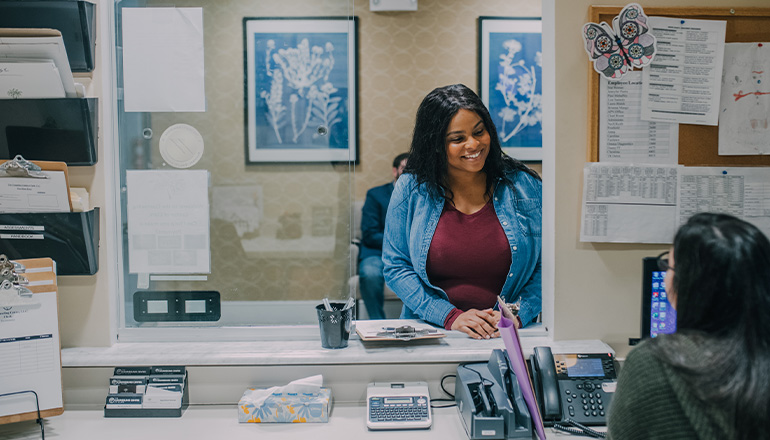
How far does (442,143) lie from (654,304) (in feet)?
2.93

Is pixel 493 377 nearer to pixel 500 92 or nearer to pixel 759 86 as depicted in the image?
pixel 759 86

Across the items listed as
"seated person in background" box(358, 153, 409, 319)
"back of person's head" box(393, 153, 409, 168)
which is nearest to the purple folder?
"seated person in background" box(358, 153, 409, 319)

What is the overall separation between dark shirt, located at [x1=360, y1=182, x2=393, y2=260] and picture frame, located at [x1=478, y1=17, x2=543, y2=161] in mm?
1000

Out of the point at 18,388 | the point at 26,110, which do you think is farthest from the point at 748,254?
the point at 26,110

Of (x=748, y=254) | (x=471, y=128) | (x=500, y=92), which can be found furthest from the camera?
(x=500, y=92)

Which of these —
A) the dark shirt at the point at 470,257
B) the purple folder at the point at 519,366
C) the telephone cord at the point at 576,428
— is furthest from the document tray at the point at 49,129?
the telephone cord at the point at 576,428

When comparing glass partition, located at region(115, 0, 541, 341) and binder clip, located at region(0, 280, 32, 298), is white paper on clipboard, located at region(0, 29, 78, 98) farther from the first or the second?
binder clip, located at region(0, 280, 32, 298)

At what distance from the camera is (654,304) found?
5.00 feet

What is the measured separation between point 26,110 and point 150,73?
355 mm

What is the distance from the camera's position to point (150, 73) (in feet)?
6.00

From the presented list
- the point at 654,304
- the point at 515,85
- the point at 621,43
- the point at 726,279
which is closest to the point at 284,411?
the point at 654,304

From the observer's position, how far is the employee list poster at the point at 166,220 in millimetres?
1842

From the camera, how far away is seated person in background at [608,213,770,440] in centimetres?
87

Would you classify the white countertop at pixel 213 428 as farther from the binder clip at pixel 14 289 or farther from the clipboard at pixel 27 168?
the clipboard at pixel 27 168
